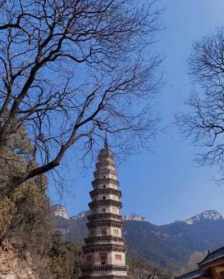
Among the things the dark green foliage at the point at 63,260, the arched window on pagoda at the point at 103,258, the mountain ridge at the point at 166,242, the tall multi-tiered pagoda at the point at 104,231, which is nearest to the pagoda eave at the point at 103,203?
the tall multi-tiered pagoda at the point at 104,231

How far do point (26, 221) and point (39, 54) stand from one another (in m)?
21.2

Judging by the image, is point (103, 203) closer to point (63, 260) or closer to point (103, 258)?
point (103, 258)

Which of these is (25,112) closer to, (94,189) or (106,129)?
(106,129)

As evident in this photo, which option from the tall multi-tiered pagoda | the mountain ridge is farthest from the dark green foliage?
the mountain ridge

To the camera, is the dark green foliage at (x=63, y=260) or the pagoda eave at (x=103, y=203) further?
the pagoda eave at (x=103, y=203)

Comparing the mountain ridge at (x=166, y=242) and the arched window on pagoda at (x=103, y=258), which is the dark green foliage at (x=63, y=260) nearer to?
the arched window on pagoda at (x=103, y=258)

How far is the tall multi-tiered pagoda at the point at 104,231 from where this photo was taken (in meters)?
35.3

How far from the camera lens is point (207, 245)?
175750mm

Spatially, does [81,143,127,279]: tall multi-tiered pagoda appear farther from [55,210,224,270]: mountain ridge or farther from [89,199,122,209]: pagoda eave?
[55,210,224,270]: mountain ridge

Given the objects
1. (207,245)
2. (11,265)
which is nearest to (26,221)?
(11,265)

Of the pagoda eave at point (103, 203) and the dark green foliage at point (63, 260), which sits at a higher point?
the pagoda eave at point (103, 203)

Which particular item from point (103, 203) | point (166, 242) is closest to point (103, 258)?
point (103, 203)

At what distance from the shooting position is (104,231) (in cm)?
3725

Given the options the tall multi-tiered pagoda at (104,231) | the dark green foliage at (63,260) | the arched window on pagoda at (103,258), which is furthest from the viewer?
the arched window on pagoda at (103,258)
